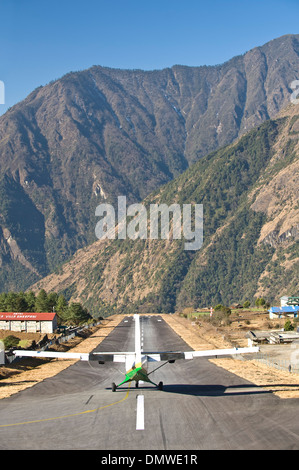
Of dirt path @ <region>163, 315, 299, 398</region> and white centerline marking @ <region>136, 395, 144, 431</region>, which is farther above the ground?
white centerline marking @ <region>136, 395, 144, 431</region>

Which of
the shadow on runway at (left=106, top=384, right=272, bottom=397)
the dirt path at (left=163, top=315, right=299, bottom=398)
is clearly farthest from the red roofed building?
the shadow on runway at (left=106, top=384, right=272, bottom=397)

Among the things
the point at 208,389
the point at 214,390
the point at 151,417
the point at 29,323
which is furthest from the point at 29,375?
the point at 29,323

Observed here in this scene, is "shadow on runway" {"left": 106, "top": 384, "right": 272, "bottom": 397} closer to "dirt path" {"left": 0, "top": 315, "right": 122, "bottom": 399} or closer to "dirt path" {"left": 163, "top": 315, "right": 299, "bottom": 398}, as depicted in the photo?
"dirt path" {"left": 163, "top": 315, "right": 299, "bottom": 398}

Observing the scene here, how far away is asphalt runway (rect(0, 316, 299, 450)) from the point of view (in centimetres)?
2233

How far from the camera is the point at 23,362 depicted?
55.3m

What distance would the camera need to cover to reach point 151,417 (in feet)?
89.4

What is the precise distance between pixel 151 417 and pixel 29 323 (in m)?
Result: 93.9

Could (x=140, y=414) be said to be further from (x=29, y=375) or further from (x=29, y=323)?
(x=29, y=323)

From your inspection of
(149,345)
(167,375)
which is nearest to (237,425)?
(167,375)

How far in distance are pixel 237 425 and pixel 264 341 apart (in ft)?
175

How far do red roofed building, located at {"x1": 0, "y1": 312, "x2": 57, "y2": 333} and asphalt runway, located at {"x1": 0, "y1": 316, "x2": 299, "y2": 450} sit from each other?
73.5 metres

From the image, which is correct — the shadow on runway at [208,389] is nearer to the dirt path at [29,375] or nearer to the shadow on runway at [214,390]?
the shadow on runway at [214,390]
